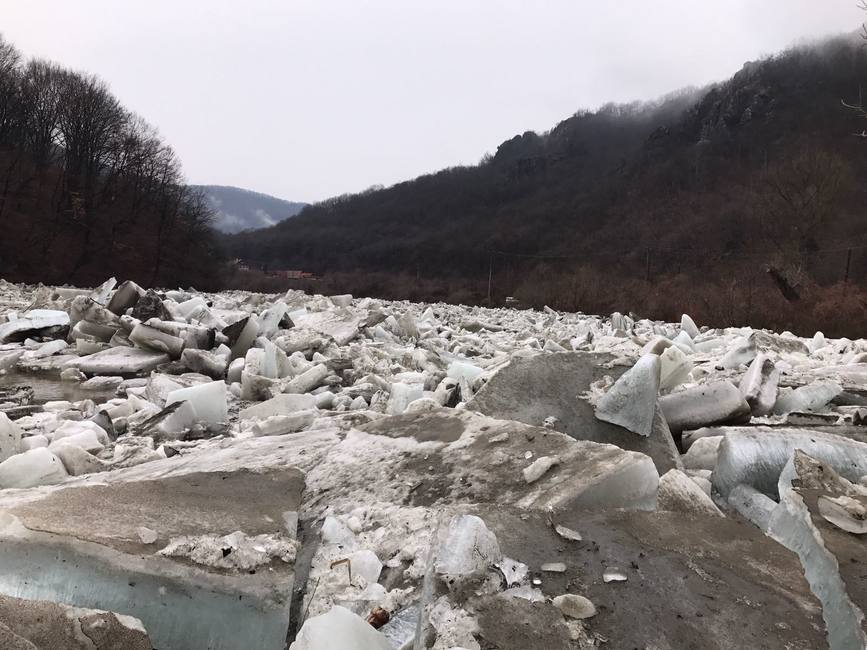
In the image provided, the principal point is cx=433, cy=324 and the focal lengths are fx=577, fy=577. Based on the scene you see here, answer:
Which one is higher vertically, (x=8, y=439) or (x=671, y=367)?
(x=671, y=367)

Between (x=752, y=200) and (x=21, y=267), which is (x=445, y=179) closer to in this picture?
(x=752, y=200)

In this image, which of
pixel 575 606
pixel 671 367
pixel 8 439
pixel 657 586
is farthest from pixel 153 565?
pixel 671 367

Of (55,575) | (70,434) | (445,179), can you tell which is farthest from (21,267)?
(445,179)

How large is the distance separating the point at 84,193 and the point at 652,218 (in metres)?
36.8

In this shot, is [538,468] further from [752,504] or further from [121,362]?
[121,362]

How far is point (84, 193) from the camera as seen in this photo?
26.7 meters

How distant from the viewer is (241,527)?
43.7 inches

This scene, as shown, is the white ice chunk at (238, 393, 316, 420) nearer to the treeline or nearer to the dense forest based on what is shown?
the dense forest

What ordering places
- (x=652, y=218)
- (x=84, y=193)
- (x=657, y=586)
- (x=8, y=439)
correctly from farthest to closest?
(x=652, y=218) < (x=84, y=193) < (x=8, y=439) < (x=657, y=586)

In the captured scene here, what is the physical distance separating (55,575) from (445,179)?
6928 cm

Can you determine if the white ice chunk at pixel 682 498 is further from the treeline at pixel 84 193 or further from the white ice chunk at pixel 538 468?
the treeline at pixel 84 193

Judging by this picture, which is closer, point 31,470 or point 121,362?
point 31,470

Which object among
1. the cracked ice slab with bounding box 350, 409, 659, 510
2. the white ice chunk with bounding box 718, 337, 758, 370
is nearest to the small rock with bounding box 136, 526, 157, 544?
the cracked ice slab with bounding box 350, 409, 659, 510

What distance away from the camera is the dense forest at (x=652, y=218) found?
60.9 ft
